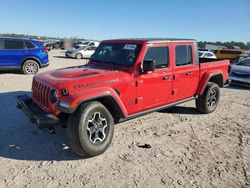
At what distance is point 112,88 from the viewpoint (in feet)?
13.7

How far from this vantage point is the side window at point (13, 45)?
10875 mm

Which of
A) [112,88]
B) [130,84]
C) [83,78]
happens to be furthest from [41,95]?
[130,84]

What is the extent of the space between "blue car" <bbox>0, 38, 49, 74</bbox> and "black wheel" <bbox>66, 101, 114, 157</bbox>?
337 inches

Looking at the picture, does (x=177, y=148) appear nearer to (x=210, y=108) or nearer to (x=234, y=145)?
(x=234, y=145)

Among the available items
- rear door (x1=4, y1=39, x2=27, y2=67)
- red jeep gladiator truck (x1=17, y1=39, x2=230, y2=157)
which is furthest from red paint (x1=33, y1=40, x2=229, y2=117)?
rear door (x1=4, y1=39, x2=27, y2=67)

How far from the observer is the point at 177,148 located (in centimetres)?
440

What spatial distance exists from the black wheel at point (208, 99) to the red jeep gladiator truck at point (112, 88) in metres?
0.05

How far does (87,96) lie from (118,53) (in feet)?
5.10

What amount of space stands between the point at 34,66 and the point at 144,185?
9.91 metres

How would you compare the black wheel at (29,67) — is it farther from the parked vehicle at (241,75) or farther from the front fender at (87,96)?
the parked vehicle at (241,75)

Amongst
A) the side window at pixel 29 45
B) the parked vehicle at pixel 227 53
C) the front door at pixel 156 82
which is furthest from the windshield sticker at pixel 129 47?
the parked vehicle at pixel 227 53

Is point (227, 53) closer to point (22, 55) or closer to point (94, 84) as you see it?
point (22, 55)

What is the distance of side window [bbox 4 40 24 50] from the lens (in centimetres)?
1088

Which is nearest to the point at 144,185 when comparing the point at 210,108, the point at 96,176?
the point at 96,176
